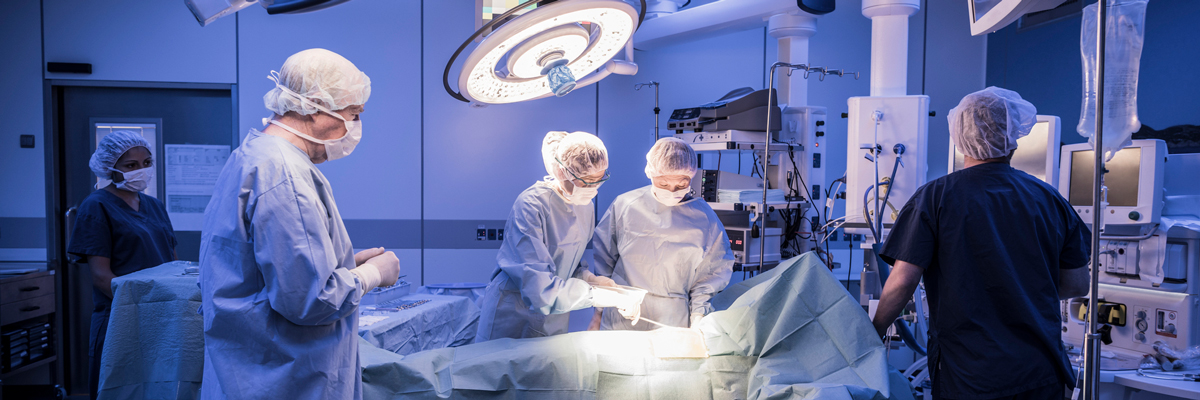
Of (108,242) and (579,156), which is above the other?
(579,156)

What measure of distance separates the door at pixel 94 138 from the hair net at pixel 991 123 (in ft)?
13.4

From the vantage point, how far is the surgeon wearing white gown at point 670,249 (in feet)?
7.64

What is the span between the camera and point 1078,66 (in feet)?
13.4

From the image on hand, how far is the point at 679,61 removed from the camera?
14.7 ft

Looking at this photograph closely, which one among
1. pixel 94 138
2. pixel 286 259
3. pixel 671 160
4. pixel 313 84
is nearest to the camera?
pixel 286 259

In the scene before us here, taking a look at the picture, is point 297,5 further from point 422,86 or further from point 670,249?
point 422,86

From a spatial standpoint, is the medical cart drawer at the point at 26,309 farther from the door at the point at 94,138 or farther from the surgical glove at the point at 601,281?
the surgical glove at the point at 601,281

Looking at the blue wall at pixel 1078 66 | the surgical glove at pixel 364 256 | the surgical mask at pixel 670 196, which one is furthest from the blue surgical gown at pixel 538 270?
the blue wall at pixel 1078 66

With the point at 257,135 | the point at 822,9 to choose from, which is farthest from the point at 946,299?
the point at 822,9

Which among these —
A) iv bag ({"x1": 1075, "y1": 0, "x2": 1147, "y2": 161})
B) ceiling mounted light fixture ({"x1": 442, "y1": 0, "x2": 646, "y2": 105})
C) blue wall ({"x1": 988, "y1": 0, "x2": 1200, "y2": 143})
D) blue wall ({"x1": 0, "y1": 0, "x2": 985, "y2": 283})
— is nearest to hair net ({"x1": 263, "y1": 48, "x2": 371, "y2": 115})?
ceiling mounted light fixture ({"x1": 442, "y1": 0, "x2": 646, "y2": 105})

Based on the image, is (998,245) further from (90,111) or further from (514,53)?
(90,111)

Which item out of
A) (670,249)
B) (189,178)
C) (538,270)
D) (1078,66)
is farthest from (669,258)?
(1078,66)

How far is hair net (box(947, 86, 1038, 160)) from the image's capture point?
1.56 meters

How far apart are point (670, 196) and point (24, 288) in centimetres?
344
